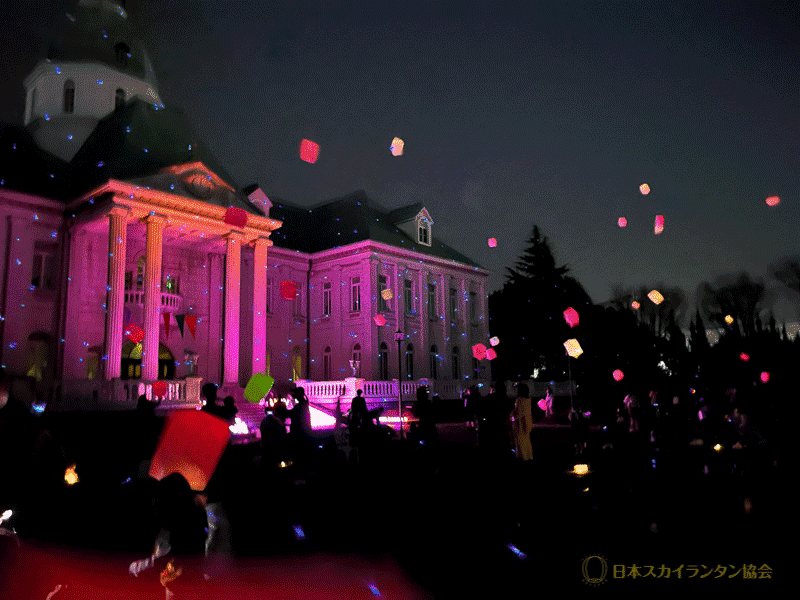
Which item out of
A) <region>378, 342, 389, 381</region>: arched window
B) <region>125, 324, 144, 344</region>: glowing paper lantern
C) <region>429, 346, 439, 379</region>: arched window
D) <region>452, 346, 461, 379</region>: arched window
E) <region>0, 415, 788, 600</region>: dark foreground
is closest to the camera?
<region>0, 415, 788, 600</region>: dark foreground

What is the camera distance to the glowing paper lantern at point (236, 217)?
76.5 feet

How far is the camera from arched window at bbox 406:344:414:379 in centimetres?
3378

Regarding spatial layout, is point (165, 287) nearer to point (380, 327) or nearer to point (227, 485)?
point (380, 327)

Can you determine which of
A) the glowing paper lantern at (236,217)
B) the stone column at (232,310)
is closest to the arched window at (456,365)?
the stone column at (232,310)

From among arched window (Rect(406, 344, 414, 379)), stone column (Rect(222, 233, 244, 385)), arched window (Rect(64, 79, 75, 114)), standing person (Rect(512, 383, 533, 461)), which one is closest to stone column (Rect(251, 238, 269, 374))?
stone column (Rect(222, 233, 244, 385))

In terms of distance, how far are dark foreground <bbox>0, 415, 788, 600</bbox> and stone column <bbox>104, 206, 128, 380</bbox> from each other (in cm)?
783

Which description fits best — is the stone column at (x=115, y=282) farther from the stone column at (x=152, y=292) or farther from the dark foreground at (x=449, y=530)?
the dark foreground at (x=449, y=530)

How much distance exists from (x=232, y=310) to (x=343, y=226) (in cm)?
1164

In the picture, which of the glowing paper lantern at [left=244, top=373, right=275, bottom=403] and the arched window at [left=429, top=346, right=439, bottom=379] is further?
the arched window at [left=429, top=346, right=439, bottom=379]

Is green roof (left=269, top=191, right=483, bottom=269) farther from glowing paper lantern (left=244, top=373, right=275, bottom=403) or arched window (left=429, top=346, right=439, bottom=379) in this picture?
glowing paper lantern (left=244, top=373, right=275, bottom=403)

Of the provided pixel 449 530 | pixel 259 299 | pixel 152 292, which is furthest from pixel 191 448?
pixel 259 299

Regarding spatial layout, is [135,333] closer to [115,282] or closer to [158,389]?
[115,282]

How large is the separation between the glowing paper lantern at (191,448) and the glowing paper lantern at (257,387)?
17055mm

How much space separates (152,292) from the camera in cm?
2181
